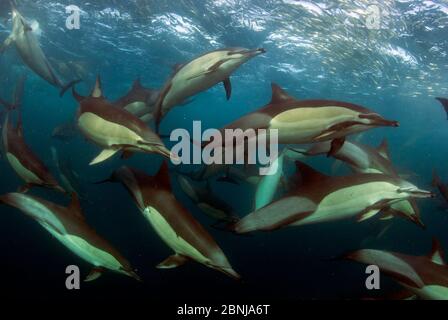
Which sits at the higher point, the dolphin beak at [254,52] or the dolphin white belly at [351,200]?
the dolphin beak at [254,52]

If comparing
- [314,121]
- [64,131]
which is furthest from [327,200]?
[64,131]

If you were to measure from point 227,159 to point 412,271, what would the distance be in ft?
6.74

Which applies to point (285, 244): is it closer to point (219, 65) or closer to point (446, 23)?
point (446, 23)

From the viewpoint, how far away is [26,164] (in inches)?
155

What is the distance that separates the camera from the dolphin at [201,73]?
392 centimetres

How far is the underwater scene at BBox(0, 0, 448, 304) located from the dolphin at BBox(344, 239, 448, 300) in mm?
17

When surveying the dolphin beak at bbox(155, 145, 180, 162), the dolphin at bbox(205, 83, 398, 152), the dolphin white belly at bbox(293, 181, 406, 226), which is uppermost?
the dolphin at bbox(205, 83, 398, 152)

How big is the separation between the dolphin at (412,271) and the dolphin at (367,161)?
2.06ft

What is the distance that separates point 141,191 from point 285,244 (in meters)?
15.8

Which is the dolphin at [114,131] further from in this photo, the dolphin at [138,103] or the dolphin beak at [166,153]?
the dolphin at [138,103]

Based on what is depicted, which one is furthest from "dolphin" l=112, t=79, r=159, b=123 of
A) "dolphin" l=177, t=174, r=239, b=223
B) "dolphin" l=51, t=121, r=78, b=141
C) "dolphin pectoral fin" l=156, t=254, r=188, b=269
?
"dolphin" l=51, t=121, r=78, b=141

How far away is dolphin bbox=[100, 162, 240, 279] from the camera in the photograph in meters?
3.05

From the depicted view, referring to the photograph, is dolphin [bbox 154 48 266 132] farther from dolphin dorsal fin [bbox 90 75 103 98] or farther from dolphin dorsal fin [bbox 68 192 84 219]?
dolphin dorsal fin [bbox 68 192 84 219]

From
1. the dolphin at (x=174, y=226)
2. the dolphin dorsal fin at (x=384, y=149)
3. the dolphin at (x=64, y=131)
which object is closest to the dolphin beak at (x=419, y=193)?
the dolphin at (x=174, y=226)
